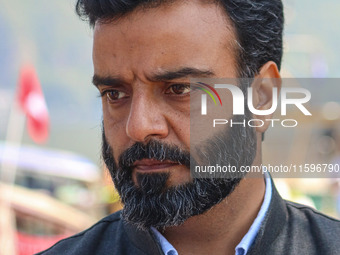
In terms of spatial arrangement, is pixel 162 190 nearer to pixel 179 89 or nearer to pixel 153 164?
pixel 153 164

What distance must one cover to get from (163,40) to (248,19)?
16.7 inches

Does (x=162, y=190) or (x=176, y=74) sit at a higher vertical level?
(x=176, y=74)

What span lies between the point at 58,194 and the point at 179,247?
14083mm

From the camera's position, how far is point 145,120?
Answer: 5.42 ft

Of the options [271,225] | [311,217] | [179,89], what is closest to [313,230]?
[311,217]

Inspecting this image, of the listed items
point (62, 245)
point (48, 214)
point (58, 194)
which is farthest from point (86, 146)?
point (62, 245)

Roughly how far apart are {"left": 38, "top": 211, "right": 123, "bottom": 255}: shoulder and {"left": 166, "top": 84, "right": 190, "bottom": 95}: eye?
0.58 m

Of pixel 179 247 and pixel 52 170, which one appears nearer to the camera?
pixel 179 247

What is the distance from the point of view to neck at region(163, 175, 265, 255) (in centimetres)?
184

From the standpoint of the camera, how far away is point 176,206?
1.68m

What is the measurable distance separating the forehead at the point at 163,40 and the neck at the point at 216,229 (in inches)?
21.5

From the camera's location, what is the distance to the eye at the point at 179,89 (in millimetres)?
1772

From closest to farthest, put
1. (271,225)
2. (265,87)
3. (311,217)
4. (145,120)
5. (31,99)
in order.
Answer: (145,120), (271,225), (311,217), (265,87), (31,99)

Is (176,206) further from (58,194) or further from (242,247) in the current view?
(58,194)
